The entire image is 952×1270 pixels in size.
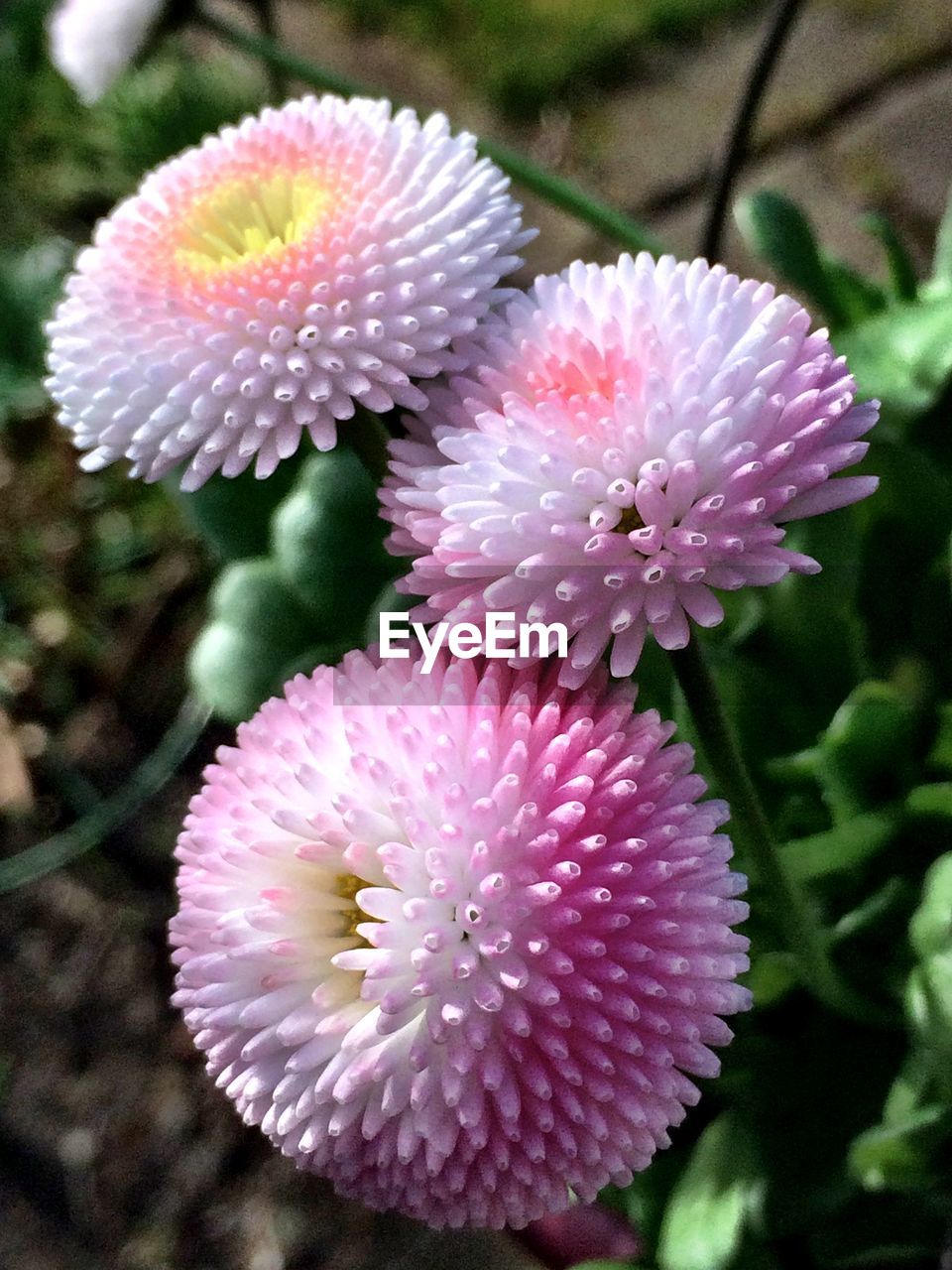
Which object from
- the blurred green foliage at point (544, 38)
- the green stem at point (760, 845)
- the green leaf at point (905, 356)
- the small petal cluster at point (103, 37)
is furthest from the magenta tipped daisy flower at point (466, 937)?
the blurred green foliage at point (544, 38)

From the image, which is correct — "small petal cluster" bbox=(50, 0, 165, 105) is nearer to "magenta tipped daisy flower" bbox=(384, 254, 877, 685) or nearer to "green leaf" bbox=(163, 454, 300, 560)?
"green leaf" bbox=(163, 454, 300, 560)

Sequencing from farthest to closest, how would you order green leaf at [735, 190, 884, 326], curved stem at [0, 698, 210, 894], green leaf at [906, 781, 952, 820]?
curved stem at [0, 698, 210, 894]
green leaf at [735, 190, 884, 326]
green leaf at [906, 781, 952, 820]

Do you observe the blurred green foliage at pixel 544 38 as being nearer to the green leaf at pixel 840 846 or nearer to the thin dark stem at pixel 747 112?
the thin dark stem at pixel 747 112

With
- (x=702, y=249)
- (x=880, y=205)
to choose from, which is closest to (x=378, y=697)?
(x=702, y=249)

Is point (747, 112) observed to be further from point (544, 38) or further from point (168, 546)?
point (544, 38)

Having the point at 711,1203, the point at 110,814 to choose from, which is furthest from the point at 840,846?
the point at 110,814

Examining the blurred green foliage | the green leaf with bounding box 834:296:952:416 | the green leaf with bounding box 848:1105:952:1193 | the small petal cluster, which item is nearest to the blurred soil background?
the blurred green foliage
